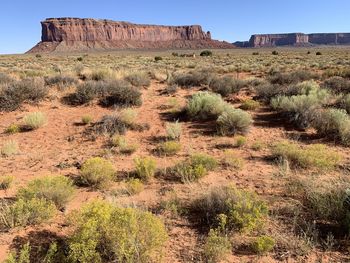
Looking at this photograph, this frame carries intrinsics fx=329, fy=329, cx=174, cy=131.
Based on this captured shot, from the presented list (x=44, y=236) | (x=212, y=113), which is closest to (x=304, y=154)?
(x=212, y=113)

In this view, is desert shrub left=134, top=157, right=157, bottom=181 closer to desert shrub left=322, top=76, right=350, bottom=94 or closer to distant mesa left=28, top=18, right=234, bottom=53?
desert shrub left=322, top=76, right=350, bottom=94

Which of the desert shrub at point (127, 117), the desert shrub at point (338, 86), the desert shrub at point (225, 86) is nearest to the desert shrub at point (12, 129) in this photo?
the desert shrub at point (127, 117)

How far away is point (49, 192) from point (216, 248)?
265 cm

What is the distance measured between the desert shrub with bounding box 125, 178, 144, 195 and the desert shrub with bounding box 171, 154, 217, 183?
0.77 meters

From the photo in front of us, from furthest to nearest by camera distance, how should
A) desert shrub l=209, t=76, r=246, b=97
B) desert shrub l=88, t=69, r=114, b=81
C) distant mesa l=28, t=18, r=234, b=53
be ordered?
distant mesa l=28, t=18, r=234, b=53 → desert shrub l=88, t=69, r=114, b=81 → desert shrub l=209, t=76, r=246, b=97

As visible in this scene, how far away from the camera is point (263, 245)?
12.7ft

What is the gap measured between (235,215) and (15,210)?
9.67 ft

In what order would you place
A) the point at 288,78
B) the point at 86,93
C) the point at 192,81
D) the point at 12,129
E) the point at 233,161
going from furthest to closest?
the point at 288,78 → the point at 192,81 → the point at 86,93 → the point at 12,129 → the point at 233,161

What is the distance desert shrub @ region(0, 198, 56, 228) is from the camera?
4.32m

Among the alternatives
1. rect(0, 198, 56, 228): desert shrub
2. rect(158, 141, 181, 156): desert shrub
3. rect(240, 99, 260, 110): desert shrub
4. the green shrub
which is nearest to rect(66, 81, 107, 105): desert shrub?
rect(158, 141, 181, 156): desert shrub

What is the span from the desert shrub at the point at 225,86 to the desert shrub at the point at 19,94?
21.4 feet

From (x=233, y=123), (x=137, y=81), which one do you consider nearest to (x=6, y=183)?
(x=233, y=123)

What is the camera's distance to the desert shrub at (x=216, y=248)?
375cm

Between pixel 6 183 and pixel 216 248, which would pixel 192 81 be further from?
pixel 216 248
